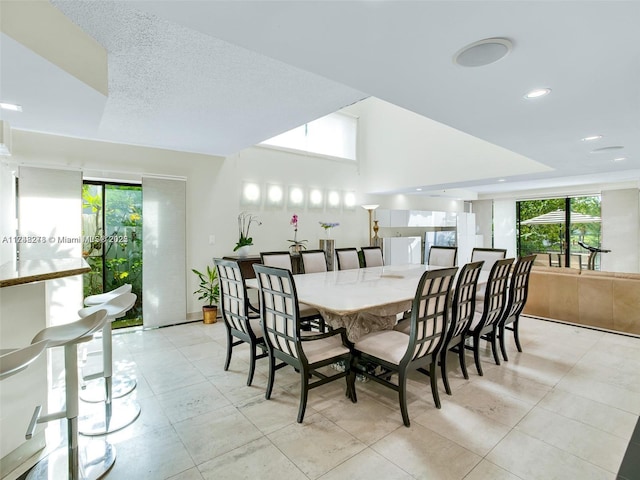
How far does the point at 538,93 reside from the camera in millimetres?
2178

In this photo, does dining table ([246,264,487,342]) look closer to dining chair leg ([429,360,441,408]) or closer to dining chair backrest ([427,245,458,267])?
dining chair leg ([429,360,441,408])

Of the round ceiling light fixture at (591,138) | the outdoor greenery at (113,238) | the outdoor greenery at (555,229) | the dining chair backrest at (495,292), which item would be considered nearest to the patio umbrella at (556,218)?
the outdoor greenery at (555,229)

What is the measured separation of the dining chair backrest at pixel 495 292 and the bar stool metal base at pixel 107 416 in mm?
3126

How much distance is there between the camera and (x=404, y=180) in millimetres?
6344

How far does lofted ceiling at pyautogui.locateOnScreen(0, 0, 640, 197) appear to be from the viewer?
136cm

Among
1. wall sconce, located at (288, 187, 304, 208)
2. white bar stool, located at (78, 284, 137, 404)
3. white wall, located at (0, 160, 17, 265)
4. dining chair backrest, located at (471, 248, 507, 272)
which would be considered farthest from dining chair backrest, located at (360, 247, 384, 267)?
white wall, located at (0, 160, 17, 265)

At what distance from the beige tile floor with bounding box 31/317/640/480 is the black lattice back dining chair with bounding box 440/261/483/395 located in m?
0.25

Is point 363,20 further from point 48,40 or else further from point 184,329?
point 184,329

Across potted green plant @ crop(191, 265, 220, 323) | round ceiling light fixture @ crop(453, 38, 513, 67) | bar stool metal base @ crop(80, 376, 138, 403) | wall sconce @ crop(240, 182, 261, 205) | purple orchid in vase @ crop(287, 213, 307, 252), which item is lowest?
bar stool metal base @ crop(80, 376, 138, 403)

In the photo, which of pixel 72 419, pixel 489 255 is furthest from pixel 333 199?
pixel 72 419

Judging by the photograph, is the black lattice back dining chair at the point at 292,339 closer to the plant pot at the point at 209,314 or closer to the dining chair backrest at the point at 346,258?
the dining chair backrest at the point at 346,258

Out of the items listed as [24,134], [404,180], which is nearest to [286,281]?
[24,134]

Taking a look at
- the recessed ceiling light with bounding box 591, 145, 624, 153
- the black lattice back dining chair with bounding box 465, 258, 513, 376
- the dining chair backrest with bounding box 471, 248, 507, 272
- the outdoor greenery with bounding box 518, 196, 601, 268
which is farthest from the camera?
the outdoor greenery with bounding box 518, 196, 601, 268

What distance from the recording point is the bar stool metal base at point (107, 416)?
221cm
